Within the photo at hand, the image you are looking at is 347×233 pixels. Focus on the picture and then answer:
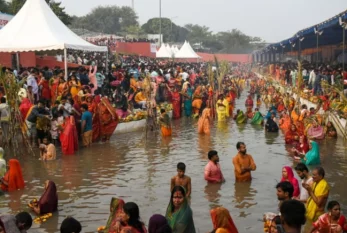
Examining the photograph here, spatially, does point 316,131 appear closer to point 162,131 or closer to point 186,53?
point 162,131

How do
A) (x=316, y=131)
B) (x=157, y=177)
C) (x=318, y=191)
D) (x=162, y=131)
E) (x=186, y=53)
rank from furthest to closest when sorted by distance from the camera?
(x=186, y=53) → (x=162, y=131) → (x=316, y=131) → (x=157, y=177) → (x=318, y=191)

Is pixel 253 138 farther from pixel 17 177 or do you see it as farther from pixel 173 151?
pixel 17 177

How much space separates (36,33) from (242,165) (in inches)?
393

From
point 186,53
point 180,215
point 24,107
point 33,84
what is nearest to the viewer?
point 180,215

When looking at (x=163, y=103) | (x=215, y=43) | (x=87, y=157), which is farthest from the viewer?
(x=215, y=43)

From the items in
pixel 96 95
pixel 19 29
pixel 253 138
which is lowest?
pixel 253 138

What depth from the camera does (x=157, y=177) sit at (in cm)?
1038

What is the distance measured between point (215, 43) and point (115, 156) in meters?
79.6

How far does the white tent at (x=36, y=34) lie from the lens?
16.3 metres

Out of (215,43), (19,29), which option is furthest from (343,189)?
(215,43)

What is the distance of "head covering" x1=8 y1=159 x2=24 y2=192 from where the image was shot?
9.24 metres

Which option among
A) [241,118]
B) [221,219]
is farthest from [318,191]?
[241,118]

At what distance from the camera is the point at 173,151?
1328cm

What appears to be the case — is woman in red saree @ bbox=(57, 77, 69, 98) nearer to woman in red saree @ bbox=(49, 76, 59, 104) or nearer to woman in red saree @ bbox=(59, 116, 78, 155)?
woman in red saree @ bbox=(49, 76, 59, 104)
